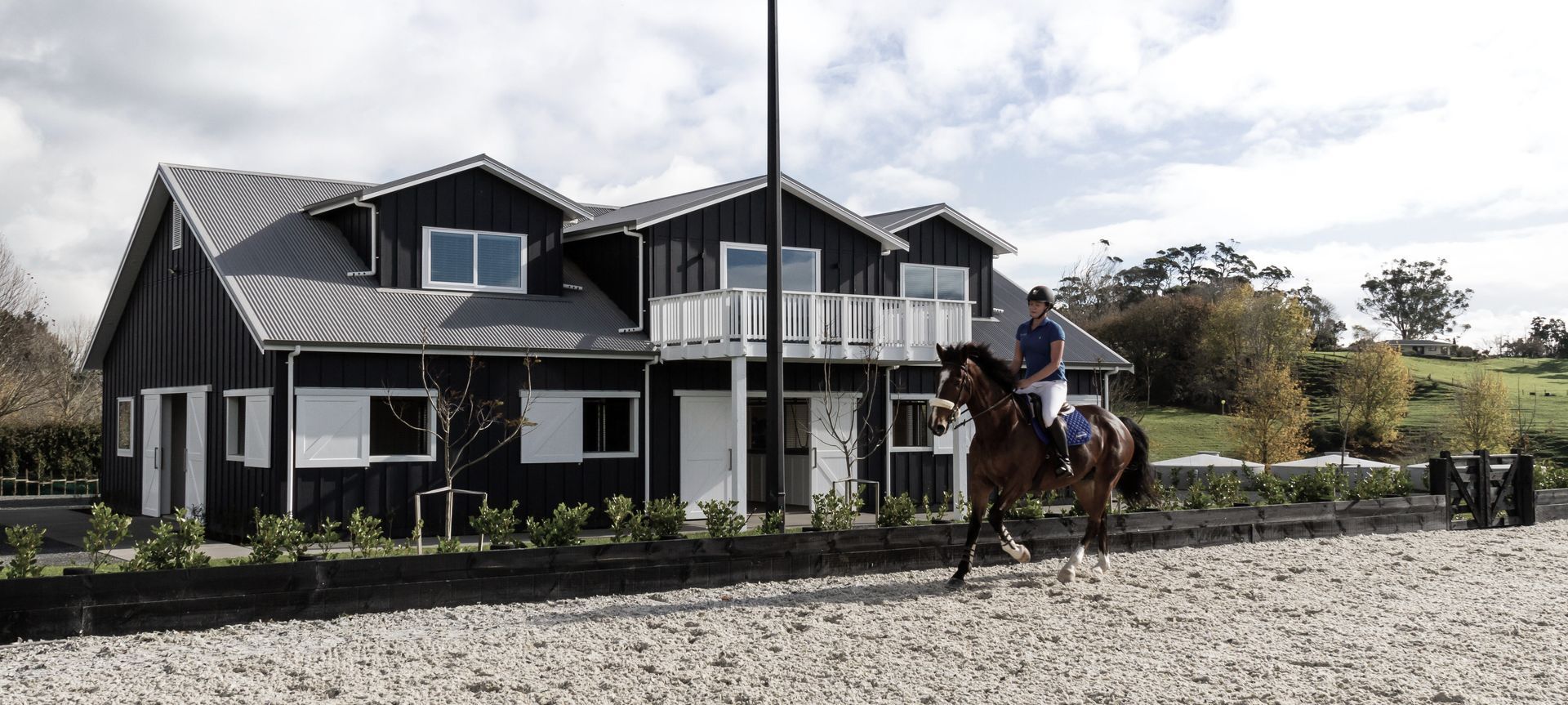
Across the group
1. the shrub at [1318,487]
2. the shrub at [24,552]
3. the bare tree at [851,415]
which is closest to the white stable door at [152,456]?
the bare tree at [851,415]

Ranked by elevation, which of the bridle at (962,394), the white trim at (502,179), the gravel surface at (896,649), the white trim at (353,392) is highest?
the white trim at (502,179)

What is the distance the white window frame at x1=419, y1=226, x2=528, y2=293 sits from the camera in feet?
60.5

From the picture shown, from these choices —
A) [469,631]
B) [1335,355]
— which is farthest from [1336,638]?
[1335,355]

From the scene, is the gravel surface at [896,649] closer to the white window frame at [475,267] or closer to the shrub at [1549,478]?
the shrub at [1549,478]

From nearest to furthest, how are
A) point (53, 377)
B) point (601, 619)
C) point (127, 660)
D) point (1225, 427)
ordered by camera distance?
point (127, 660), point (601, 619), point (53, 377), point (1225, 427)

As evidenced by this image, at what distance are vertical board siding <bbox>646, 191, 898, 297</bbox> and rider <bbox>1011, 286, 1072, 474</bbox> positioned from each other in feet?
30.7

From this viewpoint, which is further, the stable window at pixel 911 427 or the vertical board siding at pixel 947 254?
the vertical board siding at pixel 947 254

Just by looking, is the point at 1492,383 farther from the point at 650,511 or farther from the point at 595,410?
the point at 650,511

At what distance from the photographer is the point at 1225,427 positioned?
45.9 m

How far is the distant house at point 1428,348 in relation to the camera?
85.1 metres

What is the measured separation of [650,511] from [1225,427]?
39.0 m

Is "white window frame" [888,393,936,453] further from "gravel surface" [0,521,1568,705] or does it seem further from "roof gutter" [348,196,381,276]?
"gravel surface" [0,521,1568,705]

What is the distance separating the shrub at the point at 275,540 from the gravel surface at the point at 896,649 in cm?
90

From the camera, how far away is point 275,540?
30.8ft
